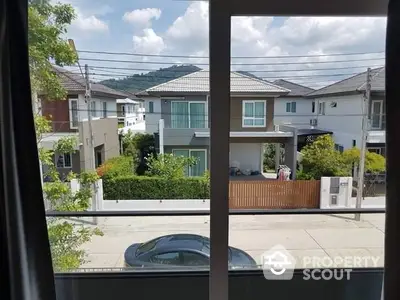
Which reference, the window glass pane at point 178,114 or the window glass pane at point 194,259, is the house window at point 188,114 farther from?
the window glass pane at point 194,259

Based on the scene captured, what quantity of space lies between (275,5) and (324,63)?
39cm

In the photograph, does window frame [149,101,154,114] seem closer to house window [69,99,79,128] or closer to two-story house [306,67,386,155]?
house window [69,99,79,128]

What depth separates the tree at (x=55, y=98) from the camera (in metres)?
1.33

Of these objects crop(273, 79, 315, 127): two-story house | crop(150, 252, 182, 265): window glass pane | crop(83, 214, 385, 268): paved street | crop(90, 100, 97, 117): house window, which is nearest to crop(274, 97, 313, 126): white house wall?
crop(273, 79, 315, 127): two-story house

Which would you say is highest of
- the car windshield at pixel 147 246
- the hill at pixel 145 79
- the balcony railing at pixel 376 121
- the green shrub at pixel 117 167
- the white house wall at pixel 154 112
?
the hill at pixel 145 79

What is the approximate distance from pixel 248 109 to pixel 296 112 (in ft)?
0.77

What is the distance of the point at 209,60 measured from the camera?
126 cm

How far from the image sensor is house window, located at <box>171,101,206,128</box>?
1.40 metres

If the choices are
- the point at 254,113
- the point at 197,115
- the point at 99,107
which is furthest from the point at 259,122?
the point at 99,107

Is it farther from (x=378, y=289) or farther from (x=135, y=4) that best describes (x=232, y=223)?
(x=135, y=4)

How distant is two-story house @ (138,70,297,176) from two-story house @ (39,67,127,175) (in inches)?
7.4

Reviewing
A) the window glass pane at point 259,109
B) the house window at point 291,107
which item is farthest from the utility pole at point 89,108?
the house window at point 291,107

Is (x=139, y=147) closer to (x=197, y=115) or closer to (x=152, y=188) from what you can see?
(x=152, y=188)

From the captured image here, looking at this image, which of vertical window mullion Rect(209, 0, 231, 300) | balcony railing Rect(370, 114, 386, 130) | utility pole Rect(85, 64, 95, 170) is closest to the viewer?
vertical window mullion Rect(209, 0, 231, 300)
